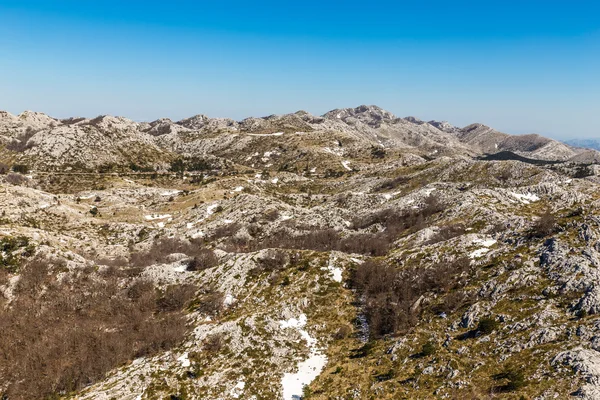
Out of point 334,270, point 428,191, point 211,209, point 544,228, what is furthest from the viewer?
point 211,209

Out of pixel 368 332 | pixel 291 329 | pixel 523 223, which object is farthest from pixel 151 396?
pixel 523 223

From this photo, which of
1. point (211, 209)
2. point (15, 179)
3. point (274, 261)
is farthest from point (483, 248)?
point (15, 179)

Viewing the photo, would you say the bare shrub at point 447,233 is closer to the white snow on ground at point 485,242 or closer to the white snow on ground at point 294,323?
the white snow on ground at point 485,242

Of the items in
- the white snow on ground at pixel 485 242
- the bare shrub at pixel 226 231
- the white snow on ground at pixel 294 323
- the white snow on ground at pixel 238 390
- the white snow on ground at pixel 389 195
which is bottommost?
the white snow on ground at pixel 238 390

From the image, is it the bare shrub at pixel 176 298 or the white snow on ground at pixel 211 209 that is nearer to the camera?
the bare shrub at pixel 176 298

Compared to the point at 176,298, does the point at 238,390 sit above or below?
below

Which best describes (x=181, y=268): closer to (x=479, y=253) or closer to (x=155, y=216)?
(x=479, y=253)

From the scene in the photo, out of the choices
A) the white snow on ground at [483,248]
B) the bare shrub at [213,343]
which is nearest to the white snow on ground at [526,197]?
the white snow on ground at [483,248]
